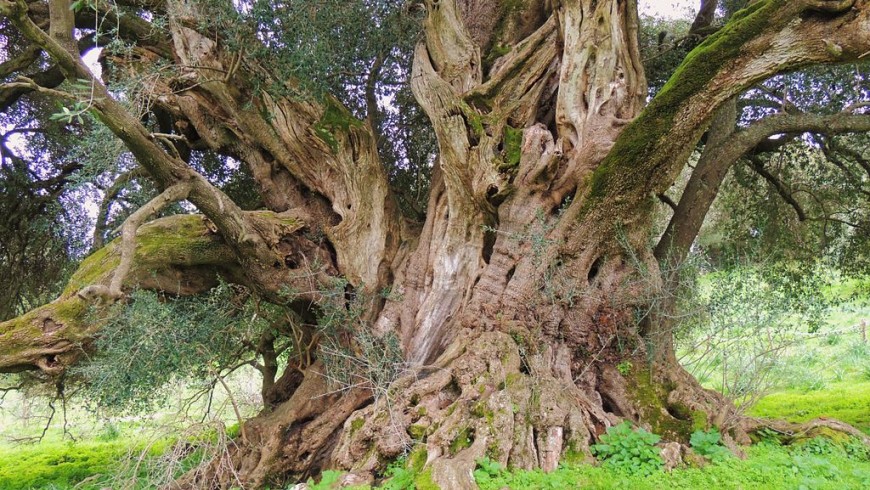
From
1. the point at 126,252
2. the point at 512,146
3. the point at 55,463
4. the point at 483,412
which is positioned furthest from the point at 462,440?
the point at 55,463

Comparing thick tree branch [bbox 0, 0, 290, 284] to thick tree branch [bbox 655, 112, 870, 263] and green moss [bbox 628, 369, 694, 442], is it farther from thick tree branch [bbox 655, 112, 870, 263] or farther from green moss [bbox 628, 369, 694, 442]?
thick tree branch [bbox 655, 112, 870, 263]

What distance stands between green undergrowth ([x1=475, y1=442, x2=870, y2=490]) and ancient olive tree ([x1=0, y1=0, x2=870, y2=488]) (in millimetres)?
240

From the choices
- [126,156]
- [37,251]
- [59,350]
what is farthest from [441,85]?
[37,251]

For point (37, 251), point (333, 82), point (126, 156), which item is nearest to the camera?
point (126, 156)

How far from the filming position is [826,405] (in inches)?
318

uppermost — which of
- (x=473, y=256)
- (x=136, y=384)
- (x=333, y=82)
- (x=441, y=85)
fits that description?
(x=333, y=82)

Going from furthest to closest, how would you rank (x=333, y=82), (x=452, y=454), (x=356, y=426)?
(x=333, y=82) < (x=356, y=426) < (x=452, y=454)

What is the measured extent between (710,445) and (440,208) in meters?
4.19

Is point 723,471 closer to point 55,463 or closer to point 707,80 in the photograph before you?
point 707,80

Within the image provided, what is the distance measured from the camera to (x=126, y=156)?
6.68m

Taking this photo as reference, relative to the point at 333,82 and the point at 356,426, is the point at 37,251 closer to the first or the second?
the point at 333,82

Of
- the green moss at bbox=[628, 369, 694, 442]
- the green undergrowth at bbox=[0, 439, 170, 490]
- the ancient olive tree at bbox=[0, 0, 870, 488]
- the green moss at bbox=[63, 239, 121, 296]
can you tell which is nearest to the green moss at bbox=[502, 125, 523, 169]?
the ancient olive tree at bbox=[0, 0, 870, 488]

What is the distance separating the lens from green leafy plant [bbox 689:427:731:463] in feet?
15.0

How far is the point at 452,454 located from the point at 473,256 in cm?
289
